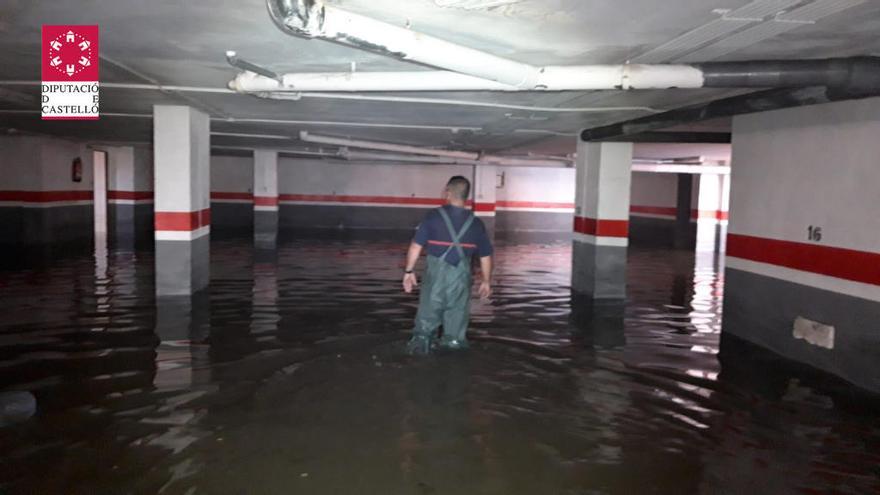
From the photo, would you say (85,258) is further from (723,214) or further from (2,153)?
(723,214)

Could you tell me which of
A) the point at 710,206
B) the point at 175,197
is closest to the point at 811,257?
the point at 175,197

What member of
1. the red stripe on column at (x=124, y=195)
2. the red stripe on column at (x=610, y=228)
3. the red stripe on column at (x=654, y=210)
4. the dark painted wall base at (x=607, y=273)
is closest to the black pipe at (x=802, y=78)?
the red stripe on column at (x=610, y=228)

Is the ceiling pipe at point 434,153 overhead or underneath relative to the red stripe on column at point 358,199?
overhead

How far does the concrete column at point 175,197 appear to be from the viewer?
8.10 metres

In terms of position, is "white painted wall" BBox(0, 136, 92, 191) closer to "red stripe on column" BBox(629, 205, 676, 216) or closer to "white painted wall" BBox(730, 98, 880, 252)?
"white painted wall" BBox(730, 98, 880, 252)

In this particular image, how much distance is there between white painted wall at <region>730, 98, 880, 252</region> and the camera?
17.1ft

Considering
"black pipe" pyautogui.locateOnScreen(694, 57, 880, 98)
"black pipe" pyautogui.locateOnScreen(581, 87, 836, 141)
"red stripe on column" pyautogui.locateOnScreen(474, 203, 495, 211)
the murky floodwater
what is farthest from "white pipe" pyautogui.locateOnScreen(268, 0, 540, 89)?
"red stripe on column" pyautogui.locateOnScreen(474, 203, 495, 211)

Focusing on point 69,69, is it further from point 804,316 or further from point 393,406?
point 804,316

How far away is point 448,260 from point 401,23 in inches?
79.4

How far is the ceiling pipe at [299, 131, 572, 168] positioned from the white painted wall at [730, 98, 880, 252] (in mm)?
6764

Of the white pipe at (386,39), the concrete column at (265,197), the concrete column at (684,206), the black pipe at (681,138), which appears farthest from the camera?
the concrete column at (684,206)

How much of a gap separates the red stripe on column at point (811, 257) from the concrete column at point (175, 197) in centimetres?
628

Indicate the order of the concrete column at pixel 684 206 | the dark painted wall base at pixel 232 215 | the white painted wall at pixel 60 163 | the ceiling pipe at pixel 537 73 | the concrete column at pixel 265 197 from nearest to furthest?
the ceiling pipe at pixel 537 73 < the white painted wall at pixel 60 163 < the concrete column at pixel 265 197 < the concrete column at pixel 684 206 < the dark painted wall base at pixel 232 215

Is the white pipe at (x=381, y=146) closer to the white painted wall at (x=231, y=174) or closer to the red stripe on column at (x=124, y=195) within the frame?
the red stripe on column at (x=124, y=195)
